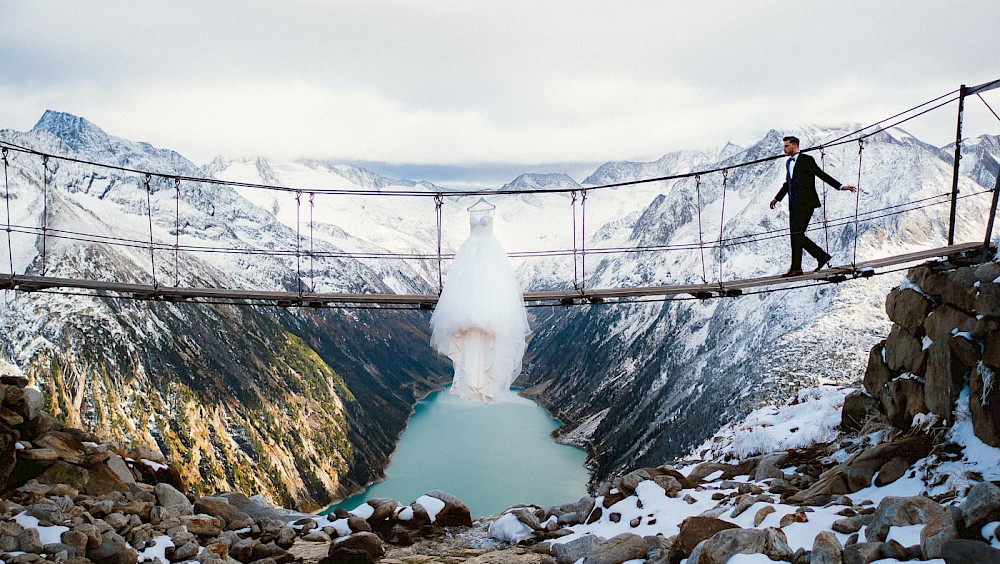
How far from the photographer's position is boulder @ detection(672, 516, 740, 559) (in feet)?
27.3

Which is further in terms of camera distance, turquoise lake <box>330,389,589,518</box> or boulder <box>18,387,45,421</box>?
turquoise lake <box>330,389,589,518</box>

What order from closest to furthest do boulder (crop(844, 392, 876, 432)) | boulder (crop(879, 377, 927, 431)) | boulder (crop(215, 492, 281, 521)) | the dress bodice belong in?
the dress bodice, boulder (crop(879, 377, 927, 431)), boulder (crop(844, 392, 876, 432)), boulder (crop(215, 492, 281, 521))

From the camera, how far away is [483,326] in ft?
27.8

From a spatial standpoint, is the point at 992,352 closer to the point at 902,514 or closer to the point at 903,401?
the point at 903,401

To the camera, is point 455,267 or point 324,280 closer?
point 455,267

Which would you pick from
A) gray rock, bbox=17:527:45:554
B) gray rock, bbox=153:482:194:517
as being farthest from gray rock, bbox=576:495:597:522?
gray rock, bbox=17:527:45:554

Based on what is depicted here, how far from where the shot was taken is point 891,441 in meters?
9.70

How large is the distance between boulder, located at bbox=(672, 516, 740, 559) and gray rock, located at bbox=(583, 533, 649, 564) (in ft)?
2.83

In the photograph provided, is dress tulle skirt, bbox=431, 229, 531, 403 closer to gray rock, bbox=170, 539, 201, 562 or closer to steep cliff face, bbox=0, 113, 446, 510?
gray rock, bbox=170, 539, 201, 562

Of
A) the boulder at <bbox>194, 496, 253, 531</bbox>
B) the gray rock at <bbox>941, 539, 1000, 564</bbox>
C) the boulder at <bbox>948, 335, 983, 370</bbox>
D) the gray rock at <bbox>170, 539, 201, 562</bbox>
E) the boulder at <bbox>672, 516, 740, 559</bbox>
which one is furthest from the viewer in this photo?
the boulder at <bbox>194, 496, 253, 531</bbox>

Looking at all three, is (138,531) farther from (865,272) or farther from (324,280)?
(324,280)

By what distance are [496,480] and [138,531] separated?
46.9m

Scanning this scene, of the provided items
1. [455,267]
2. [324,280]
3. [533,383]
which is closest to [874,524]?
[455,267]

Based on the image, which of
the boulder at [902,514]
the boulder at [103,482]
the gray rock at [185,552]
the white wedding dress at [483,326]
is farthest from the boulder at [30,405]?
the boulder at [902,514]
